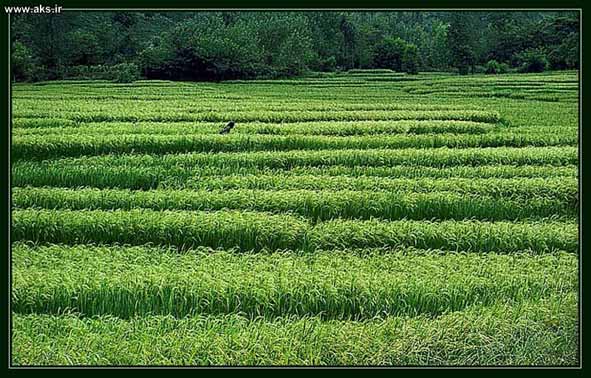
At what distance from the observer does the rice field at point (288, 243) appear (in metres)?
5.89

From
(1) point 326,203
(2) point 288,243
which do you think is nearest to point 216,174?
(1) point 326,203

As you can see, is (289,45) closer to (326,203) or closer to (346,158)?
(346,158)

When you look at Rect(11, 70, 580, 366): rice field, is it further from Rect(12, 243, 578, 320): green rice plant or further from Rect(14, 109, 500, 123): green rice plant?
Rect(14, 109, 500, 123): green rice plant

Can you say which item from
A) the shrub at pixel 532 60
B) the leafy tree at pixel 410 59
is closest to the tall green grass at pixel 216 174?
the leafy tree at pixel 410 59

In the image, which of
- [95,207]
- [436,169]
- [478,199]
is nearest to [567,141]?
[436,169]

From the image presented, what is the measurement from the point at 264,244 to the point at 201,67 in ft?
35.5

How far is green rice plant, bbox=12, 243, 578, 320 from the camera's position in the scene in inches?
271

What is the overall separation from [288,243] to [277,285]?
197 cm

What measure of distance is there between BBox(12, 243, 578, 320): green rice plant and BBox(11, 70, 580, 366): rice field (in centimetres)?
2

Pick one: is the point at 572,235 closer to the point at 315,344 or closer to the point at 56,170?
the point at 315,344

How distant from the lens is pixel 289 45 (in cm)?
2072

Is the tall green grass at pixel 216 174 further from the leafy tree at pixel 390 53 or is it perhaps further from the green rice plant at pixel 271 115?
the leafy tree at pixel 390 53

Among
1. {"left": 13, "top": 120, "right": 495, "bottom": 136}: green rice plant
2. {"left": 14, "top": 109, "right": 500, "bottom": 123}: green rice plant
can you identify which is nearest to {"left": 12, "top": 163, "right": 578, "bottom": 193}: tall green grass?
{"left": 13, "top": 120, "right": 495, "bottom": 136}: green rice plant

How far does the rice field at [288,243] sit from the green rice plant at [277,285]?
0.9 inches
